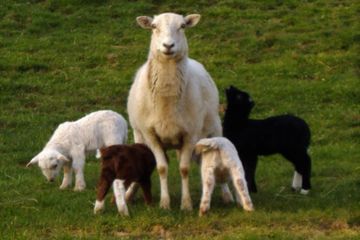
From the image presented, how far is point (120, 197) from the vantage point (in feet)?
32.9

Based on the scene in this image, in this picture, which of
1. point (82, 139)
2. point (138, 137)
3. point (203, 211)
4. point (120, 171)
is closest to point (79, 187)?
point (82, 139)

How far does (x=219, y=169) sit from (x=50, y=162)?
8.69 feet

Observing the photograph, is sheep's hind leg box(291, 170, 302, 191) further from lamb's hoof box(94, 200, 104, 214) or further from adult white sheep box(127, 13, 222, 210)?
lamb's hoof box(94, 200, 104, 214)

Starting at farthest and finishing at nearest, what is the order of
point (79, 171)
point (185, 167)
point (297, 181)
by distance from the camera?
point (79, 171), point (297, 181), point (185, 167)

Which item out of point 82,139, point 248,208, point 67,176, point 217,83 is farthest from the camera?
point 217,83

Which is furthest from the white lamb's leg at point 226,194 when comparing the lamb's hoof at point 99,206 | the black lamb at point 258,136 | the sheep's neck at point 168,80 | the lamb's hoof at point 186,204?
the lamb's hoof at point 99,206

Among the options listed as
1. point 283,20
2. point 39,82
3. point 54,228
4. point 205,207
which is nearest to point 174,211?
point 205,207

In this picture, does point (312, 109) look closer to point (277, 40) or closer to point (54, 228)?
point (277, 40)

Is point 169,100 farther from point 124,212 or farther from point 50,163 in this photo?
point 50,163

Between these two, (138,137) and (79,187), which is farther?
(79,187)

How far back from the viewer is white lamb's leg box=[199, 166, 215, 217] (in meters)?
9.96

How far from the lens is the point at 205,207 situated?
9.96 m

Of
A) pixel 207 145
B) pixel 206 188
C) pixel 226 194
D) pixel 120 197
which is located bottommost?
pixel 226 194

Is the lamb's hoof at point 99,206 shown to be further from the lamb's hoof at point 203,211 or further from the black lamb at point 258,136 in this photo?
the black lamb at point 258,136
